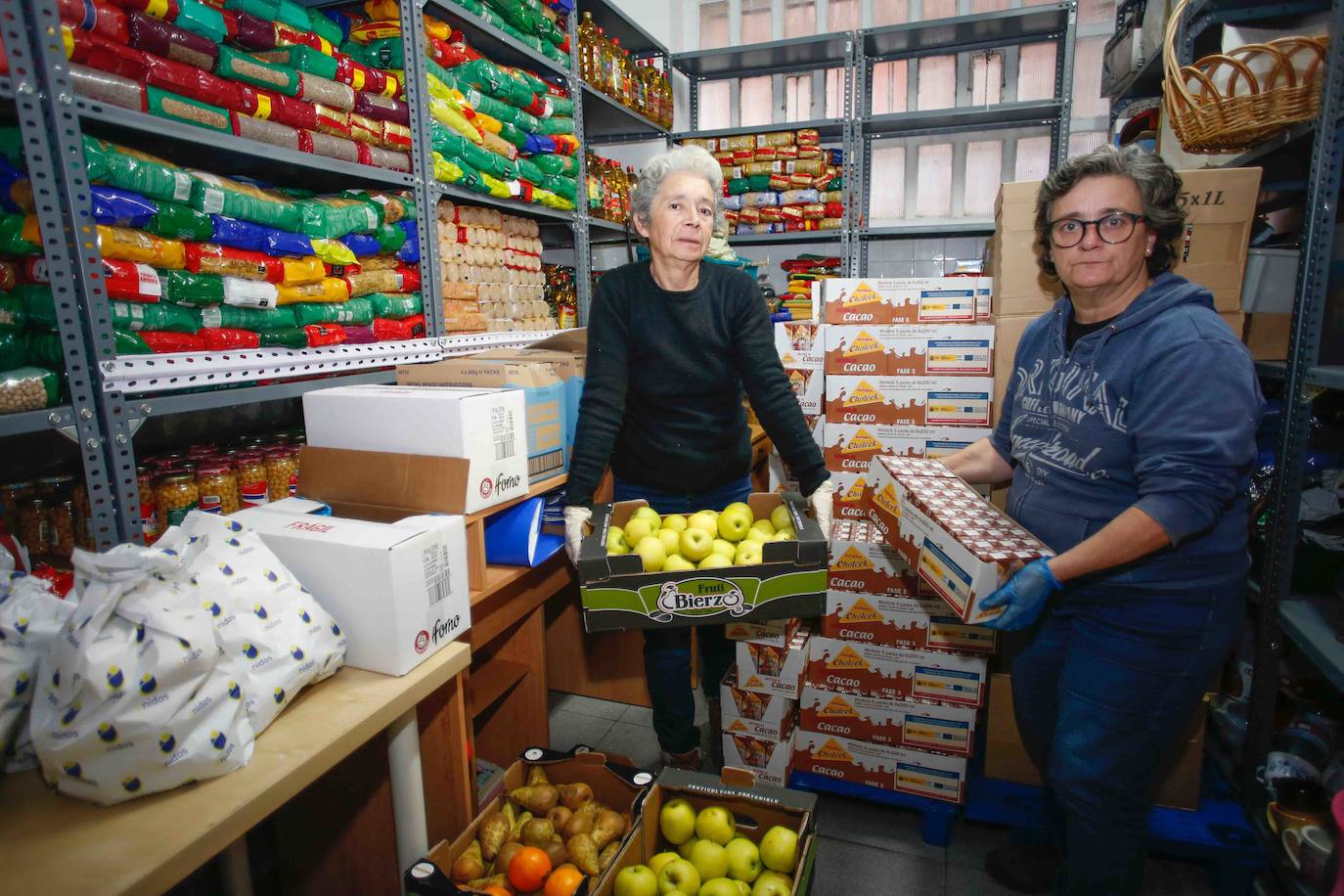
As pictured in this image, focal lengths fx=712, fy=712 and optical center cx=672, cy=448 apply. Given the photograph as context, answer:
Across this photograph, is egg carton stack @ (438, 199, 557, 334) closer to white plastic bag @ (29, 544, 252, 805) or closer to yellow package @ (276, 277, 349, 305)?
yellow package @ (276, 277, 349, 305)

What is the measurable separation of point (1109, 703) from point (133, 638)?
1689mm

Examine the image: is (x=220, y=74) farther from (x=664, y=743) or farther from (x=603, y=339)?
(x=664, y=743)

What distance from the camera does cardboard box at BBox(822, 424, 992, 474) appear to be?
97.0 inches

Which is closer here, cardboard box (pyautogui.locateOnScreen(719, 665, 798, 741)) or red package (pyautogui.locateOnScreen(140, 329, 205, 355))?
red package (pyautogui.locateOnScreen(140, 329, 205, 355))

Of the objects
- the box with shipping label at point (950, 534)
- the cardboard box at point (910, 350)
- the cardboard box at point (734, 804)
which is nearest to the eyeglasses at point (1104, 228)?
the box with shipping label at point (950, 534)

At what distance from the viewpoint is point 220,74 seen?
173cm

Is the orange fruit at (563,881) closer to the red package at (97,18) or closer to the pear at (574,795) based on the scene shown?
the pear at (574,795)

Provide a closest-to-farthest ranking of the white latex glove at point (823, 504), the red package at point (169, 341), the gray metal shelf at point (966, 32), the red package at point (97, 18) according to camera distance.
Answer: the red package at point (97, 18), the red package at point (169, 341), the white latex glove at point (823, 504), the gray metal shelf at point (966, 32)

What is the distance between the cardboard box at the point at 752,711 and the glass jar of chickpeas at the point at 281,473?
1414 mm

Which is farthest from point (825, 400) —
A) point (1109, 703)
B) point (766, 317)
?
point (1109, 703)

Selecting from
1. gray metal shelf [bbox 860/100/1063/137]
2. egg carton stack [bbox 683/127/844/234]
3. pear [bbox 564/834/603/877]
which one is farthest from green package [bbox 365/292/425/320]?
gray metal shelf [bbox 860/100/1063/137]

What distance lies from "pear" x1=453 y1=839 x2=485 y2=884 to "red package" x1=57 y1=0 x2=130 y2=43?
1851 mm

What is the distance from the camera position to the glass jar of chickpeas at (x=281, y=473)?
1.95m

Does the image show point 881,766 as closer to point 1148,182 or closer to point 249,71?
point 1148,182
